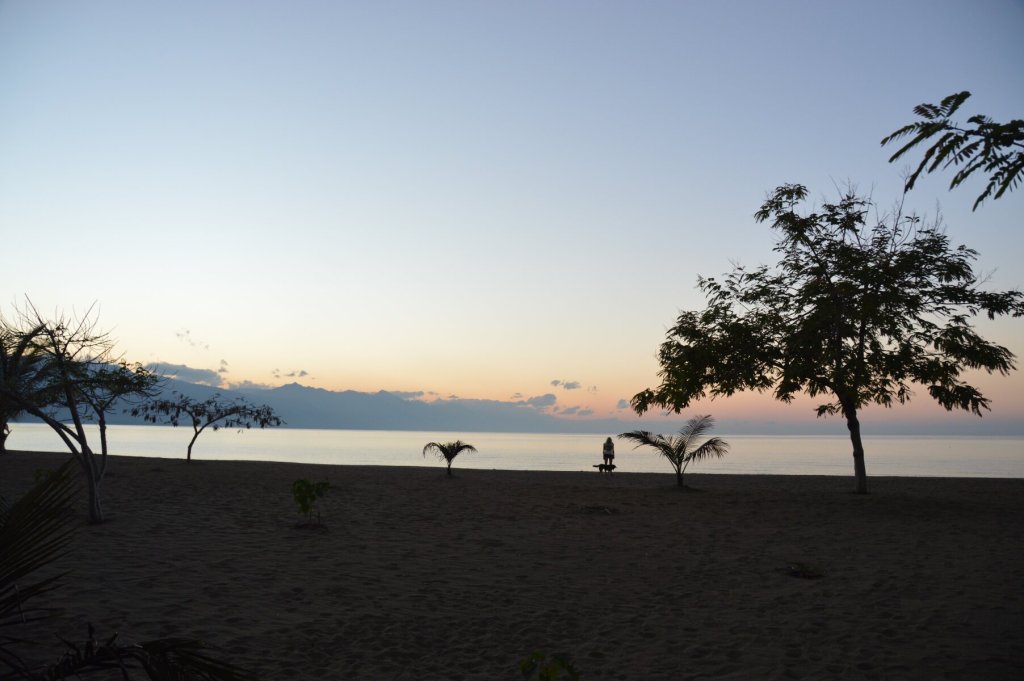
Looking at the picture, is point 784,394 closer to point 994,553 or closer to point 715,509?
point 715,509

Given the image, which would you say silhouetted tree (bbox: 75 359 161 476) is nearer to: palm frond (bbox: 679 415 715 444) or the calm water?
palm frond (bbox: 679 415 715 444)

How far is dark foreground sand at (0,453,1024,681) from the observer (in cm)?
698

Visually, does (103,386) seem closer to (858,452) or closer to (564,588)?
(564,588)

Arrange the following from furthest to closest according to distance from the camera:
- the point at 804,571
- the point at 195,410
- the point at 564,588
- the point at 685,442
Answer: the point at 195,410 → the point at 685,442 → the point at 804,571 → the point at 564,588

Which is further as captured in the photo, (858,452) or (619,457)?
(619,457)

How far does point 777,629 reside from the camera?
309 inches

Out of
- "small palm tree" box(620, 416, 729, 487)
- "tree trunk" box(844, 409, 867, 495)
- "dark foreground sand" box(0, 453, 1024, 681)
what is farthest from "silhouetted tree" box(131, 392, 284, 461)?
"tree trunk" box(844, 409, 867, 495)

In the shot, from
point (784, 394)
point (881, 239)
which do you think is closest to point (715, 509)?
point (784, 394)

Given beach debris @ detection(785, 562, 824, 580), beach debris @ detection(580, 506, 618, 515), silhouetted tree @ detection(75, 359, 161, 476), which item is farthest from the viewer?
beach debris @ detection(580, 506, 618, 515)

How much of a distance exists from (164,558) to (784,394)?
49.4ft

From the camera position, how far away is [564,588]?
9656 mm

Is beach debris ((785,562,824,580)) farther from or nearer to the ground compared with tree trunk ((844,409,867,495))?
nearer to the ground

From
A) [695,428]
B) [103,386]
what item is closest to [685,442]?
[695,428]

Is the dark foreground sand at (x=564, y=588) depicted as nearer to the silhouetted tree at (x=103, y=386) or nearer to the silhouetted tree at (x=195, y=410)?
the silhouetted tree at (x=103, y=386)
